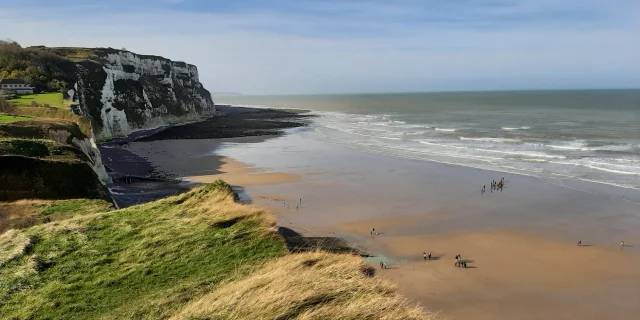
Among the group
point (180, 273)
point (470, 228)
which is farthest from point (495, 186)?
point (180, 273)

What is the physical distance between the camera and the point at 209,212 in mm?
13359

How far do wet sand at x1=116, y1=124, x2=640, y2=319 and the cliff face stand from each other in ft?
104

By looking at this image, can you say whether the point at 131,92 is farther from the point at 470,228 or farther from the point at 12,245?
the point at 12,245

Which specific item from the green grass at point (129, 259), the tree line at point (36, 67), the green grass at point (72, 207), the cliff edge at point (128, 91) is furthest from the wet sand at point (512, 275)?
the tree line at point (36, 67)

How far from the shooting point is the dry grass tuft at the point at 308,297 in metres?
6.30

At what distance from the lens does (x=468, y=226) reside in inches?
974

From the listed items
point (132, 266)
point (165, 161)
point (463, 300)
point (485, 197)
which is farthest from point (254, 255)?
point (165, 161)

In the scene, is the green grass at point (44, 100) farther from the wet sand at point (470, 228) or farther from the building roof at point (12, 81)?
the wet sand at point (470, 228)

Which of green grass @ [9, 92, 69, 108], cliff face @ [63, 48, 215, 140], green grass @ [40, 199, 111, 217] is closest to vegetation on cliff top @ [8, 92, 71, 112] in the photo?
green grass @ [9, 92, 69, 108]

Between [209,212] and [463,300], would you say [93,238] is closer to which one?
[209,212]

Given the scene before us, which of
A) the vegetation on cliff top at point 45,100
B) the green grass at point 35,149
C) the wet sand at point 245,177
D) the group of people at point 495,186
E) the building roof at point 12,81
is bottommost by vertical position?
the wet sand at point 245,177

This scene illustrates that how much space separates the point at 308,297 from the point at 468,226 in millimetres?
20248

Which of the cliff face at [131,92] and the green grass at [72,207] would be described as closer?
the green grass at [72,207]

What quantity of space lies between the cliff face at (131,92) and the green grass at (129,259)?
45.2 m
